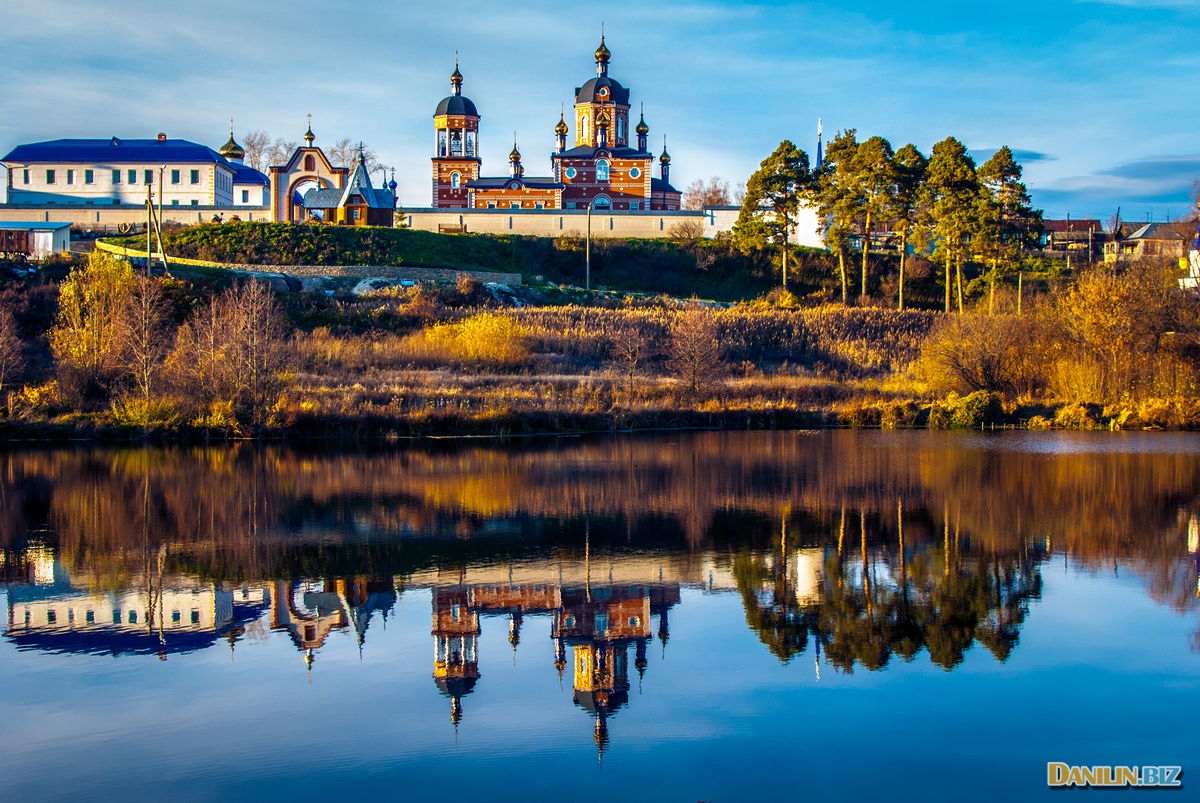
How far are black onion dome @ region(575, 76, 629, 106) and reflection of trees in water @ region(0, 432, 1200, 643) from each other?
5481cm

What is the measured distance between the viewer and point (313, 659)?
7273 mm

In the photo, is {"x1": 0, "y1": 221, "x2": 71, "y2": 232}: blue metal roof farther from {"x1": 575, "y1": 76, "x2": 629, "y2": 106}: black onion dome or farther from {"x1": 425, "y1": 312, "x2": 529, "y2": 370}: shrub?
{"x1": 575, "y1": 76, "x2": 629, "y2": 106}: black onion dome

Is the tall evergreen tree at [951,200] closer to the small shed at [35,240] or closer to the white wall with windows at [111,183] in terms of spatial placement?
the small shed at [35,240]

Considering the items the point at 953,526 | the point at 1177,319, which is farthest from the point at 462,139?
the point at 953,526

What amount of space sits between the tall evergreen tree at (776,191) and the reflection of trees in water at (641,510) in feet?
97.5

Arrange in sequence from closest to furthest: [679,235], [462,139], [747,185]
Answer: [747,185], [679,235], [462,139]

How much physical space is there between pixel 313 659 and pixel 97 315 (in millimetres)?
21570

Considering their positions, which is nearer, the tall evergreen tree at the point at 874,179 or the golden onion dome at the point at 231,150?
the tall evergreen tree at the point at 874,179

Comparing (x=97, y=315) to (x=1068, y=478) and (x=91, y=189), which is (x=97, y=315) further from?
(x=91, y=189)

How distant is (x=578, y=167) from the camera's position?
221 feet

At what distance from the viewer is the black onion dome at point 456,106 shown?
225 feet

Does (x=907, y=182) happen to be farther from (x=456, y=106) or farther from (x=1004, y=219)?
(x=456, y=106)

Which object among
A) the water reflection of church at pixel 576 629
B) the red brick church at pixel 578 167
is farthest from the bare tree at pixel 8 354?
the red brick church at pixel 578 167

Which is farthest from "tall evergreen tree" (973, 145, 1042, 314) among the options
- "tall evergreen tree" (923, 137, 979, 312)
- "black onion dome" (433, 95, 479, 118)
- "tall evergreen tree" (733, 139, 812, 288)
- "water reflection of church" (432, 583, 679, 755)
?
"black onion dome" (433, 95, 479, 118)
